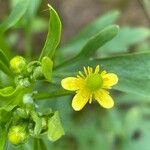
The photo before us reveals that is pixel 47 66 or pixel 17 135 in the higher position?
pixel 47 66

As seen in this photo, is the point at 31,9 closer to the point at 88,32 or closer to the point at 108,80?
the point at 88,32

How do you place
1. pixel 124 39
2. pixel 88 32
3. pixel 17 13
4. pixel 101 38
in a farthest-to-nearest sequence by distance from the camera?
1. pixel 124 39
2. pixel 88 32
3. pixel 17 13
4. pixel 101 38

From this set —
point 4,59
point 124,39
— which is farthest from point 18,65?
point 124,39

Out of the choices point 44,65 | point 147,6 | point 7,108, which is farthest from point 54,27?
point 147,6

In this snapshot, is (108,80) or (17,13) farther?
(17,13)

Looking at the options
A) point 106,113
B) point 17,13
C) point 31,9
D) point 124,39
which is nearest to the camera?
point 17,13

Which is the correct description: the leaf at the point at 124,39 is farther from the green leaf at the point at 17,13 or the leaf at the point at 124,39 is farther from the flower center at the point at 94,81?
the flower center at the point at 94,81
